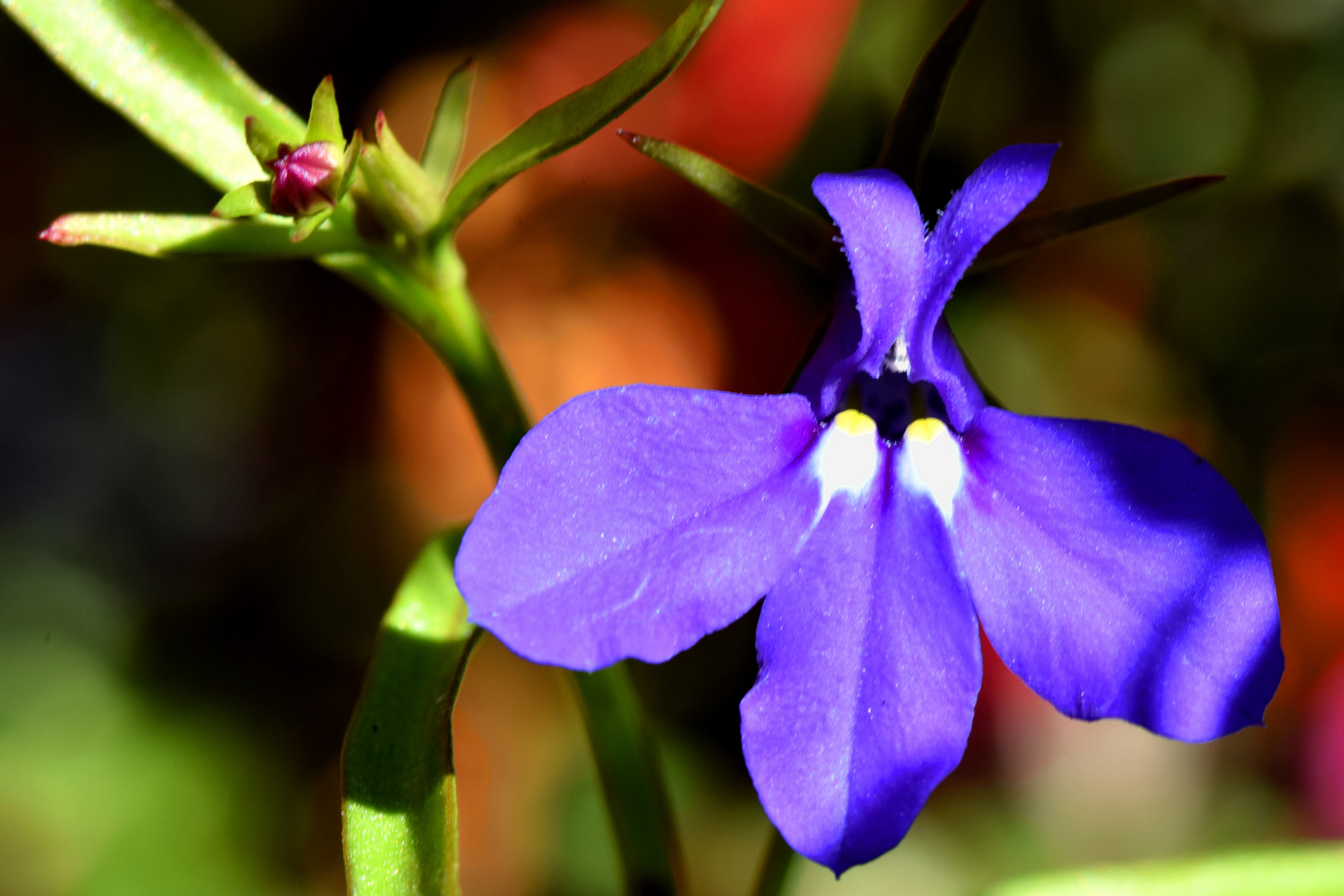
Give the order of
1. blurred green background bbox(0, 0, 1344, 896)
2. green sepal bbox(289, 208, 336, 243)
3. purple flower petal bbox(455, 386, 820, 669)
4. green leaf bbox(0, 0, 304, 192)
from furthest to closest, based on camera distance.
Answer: blurred green background bbox(0, 0, 1344, 896) < green leaf bbox(0, 0, 304, 192) < green sepal bbox(289, 208, 336, 243) < purple flower petal bbox(455, 386, 820, 669)

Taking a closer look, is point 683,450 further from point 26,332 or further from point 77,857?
point 26,332

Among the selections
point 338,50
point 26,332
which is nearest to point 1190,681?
point 338,50

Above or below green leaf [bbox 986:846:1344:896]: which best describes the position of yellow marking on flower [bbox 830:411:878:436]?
above

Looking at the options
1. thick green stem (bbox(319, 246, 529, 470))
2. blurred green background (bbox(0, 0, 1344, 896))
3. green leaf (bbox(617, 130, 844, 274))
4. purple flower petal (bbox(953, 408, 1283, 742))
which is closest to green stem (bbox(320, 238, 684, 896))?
thick green stem (bbox(319, 246, 529, 470))

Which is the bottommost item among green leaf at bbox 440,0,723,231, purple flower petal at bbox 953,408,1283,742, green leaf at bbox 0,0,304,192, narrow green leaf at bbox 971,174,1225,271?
purple flower petal at bbox 953,408,1283,742

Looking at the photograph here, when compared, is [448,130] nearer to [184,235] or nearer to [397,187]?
[397,187]

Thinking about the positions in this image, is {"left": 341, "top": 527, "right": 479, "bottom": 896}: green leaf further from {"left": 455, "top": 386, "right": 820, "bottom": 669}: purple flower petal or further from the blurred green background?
the blurred green background
